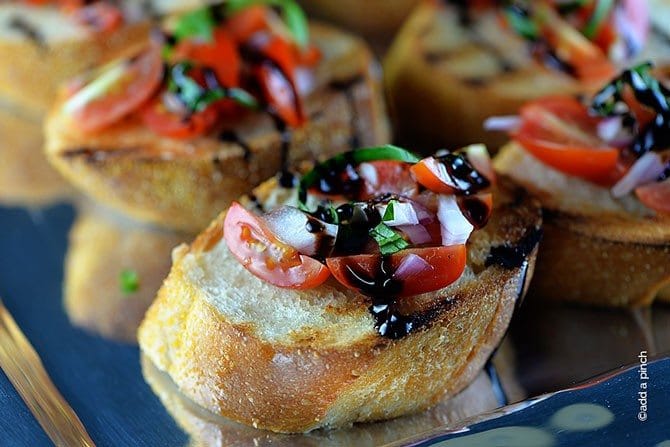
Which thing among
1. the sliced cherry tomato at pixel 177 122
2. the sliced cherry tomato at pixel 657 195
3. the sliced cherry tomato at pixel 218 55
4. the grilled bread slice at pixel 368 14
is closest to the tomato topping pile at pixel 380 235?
the sliced cherry tomato at pixel 657 195

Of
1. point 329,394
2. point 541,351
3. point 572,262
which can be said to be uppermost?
point 329,394

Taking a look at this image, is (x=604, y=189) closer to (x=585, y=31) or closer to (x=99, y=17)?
(x=585, y=31)

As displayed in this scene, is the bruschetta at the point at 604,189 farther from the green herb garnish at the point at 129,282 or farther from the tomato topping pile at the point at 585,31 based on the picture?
the green herb garnish at the point at 129,282

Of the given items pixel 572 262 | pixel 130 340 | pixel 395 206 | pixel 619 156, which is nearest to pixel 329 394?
pixel 395 206

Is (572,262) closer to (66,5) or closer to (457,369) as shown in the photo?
(457,369)

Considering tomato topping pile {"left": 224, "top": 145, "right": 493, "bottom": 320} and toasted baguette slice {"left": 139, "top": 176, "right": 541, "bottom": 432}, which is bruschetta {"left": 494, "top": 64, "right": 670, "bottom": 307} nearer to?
toasted baguette slice {"left": 139, "top": 176, "right": 541, "bottom": 432}

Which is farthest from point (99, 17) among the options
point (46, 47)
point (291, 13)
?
point (291, 13)

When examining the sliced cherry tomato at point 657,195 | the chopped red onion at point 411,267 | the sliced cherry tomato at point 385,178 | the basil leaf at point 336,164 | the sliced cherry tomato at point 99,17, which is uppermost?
the sliced cherry tomato at point 99,17
